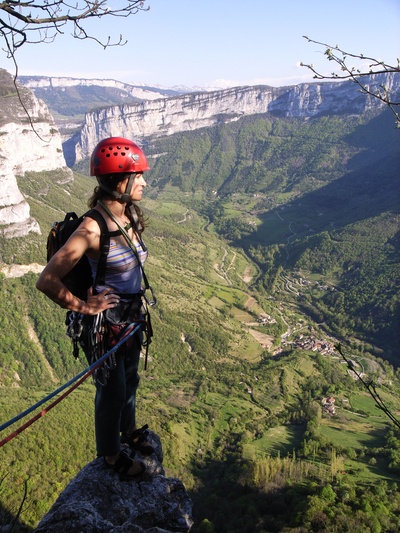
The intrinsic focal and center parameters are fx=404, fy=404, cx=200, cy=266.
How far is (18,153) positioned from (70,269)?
118577 millimetres

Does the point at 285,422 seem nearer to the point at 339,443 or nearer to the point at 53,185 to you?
the point at 339,443

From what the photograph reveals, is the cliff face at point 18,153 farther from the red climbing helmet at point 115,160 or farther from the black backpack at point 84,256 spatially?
the black backpack at point 84,256

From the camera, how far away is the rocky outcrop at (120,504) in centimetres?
434

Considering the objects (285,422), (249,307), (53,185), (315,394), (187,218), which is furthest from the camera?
(187,218)

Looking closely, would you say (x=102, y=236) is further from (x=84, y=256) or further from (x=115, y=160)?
(x=115, y=160)

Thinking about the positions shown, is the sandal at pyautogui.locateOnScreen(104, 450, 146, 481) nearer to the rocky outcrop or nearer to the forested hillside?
the rocky outcrop

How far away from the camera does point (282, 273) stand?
11925 cm

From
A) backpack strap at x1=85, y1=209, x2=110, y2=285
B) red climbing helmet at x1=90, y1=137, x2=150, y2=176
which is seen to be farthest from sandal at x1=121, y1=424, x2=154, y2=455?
red climbing helmet at x1=90, y1=137, x2=150, y2=176

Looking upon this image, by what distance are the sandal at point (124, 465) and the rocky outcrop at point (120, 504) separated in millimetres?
87

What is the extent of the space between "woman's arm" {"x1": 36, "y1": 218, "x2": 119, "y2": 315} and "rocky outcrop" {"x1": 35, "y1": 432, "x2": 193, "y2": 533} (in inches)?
89.2

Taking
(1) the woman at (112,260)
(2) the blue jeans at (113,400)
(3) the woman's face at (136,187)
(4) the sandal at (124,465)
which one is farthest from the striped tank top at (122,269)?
(4) the sandal at (124,465)

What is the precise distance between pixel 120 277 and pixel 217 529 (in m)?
34.5

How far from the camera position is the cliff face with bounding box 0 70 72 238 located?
243 ft

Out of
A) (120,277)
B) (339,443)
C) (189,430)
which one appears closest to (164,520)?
(120,277)
